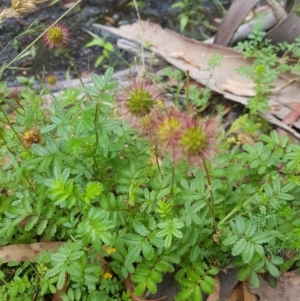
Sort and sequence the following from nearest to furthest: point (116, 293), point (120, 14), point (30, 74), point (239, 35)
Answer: point (116, 293)
point (239, 35)
point (30, 74)
point (120, 14)

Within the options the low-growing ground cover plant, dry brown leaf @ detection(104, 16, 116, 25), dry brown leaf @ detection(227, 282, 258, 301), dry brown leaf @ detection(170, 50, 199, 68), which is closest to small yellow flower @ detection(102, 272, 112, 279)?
the low-growing ground cover plant

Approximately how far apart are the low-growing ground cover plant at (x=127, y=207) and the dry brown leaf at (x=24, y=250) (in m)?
0.04

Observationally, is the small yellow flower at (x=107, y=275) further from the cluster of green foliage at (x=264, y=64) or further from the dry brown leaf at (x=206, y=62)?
the dry brown leaf at (x=206, y=62)

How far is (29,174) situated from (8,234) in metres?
0.29

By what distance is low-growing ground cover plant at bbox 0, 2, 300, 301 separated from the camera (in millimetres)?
1719

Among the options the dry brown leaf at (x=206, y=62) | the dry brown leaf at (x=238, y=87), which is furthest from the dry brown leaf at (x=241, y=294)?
the dry brown leaf at (x=238, y=87)

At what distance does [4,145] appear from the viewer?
2.13 meters

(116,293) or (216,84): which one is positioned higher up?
(216,84)

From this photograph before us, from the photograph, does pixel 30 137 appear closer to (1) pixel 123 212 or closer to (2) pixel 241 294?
(1) pixel 123 212

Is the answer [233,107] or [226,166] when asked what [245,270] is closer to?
[226,166]

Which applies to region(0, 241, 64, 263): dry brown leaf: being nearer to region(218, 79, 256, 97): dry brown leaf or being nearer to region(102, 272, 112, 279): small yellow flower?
region(102, 272, 112, 279): small yellow flower

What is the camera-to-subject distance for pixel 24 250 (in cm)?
210

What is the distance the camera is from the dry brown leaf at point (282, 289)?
6.67 ft

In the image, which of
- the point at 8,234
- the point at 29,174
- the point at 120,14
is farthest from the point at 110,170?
the point at 120,14
